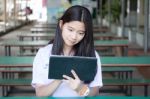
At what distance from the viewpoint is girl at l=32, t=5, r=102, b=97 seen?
1789 mm

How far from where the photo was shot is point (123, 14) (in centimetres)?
1248

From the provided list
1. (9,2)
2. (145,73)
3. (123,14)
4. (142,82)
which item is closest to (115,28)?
(123,14)

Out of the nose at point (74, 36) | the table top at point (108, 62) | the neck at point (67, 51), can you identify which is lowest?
the table top at point (108, 62)

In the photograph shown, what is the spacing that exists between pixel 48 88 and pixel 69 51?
0.22m

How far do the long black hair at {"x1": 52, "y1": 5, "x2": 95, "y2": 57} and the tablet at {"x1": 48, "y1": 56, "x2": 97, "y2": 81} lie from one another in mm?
152

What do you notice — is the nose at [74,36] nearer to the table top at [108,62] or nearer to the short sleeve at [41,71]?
the short sleeve at [41,71]

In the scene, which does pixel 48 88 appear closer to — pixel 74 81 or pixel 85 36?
pixel 74 81

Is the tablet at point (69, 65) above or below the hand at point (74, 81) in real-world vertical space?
above

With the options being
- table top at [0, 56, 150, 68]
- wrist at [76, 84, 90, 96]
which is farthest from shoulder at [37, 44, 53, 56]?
table top at [0, 56, 150, 68]

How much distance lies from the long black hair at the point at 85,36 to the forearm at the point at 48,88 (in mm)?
164

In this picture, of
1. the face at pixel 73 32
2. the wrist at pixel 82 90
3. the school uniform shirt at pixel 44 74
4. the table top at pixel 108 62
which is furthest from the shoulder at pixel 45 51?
the table top at pixel 108 62

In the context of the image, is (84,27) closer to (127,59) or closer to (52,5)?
(127,59)

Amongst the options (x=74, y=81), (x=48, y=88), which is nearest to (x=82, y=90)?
(x=74, y=81)

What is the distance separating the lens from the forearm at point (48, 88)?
1.81 m
